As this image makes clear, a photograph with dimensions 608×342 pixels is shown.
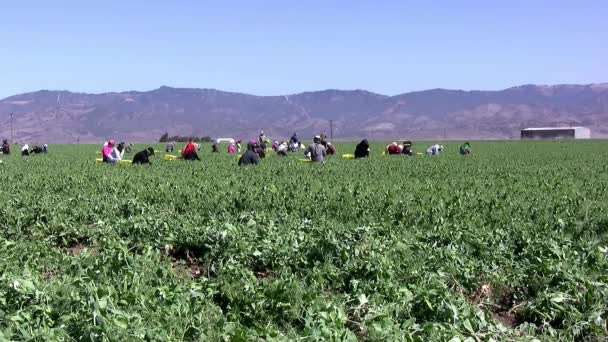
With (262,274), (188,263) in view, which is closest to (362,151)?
(188,263)

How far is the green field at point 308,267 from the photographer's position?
5.14 meters

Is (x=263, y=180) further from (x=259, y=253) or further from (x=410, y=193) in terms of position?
(x=259, y=253)

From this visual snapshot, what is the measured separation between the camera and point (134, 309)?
5230mm

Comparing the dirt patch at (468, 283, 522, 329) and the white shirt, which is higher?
the white shirt

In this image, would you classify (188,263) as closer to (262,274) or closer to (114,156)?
(262,274)

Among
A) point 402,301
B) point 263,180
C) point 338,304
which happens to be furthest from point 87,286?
point 263,180

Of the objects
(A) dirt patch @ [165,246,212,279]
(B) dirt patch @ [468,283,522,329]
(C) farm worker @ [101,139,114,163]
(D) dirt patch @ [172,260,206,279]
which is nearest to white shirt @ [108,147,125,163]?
(C) farm worker @ [101,139,114,163]

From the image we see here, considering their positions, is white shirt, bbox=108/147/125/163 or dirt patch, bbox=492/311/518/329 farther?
white shirt, bbox=108/147/125/163

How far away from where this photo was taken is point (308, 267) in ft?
23.8

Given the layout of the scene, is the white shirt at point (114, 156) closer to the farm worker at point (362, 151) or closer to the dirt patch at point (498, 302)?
the farm worker at point (362, 151)

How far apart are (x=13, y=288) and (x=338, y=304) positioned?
2626 mm

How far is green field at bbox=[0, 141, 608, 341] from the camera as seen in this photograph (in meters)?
5.14

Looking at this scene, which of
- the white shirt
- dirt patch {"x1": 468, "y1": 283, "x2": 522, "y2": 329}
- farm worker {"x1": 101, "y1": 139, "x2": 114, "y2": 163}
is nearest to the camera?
dirt patch {"x1": 468, "y1": 283, "x2": 522, "y2": 329}

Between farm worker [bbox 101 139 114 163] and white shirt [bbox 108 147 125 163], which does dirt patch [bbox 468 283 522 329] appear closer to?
white shirt [bbox 108 147 125 163]
